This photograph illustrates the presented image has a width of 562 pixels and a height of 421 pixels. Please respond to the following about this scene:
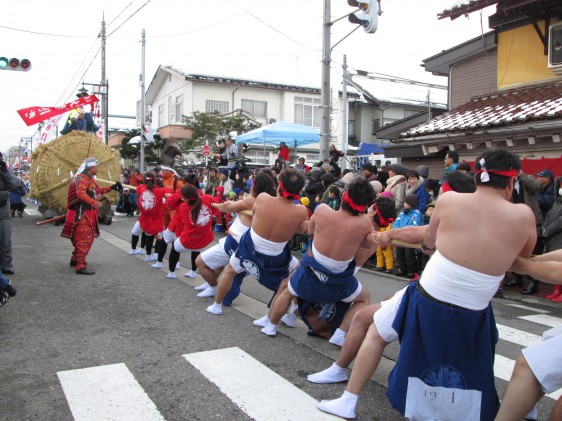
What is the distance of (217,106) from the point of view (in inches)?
1228

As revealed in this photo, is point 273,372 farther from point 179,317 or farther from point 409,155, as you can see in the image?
point 409,155

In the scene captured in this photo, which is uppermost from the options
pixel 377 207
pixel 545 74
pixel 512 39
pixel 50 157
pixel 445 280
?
pixel 512 39

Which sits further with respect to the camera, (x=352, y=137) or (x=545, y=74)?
(x=352, y=137)

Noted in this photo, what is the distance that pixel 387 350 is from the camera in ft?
15.5

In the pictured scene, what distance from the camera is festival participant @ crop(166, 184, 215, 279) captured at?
23.4 ft

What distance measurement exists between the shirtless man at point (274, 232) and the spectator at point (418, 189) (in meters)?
4.24

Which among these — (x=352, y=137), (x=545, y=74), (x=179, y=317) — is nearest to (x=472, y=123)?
(x=545, y=74)

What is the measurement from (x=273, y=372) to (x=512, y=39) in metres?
11.1

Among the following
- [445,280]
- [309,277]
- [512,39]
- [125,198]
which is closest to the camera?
[445,280]

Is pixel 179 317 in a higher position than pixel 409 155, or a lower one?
lower

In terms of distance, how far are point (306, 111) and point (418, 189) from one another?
25.2 metres

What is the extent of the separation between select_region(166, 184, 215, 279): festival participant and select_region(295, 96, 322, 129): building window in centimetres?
2636

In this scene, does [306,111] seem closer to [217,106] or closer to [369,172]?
[217,106]

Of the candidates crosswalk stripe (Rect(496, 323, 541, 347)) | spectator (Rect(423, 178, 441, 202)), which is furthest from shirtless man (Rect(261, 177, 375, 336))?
spectator (Rect(423, 178, 441, 202))
